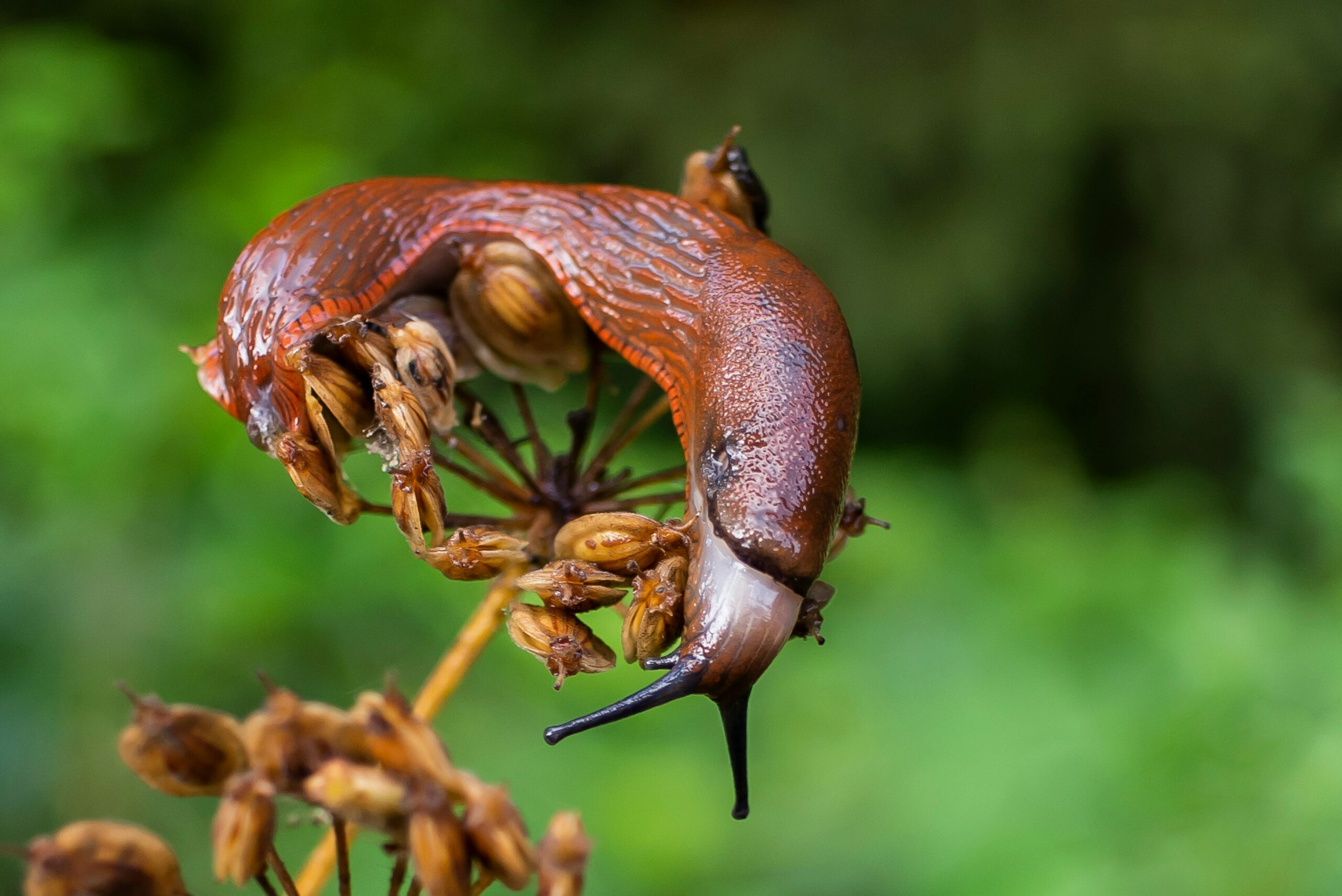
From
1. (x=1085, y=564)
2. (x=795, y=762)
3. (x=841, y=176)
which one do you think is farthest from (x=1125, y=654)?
(x=841, y=176)

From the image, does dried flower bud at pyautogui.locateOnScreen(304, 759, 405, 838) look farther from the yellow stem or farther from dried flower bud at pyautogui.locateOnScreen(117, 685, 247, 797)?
the yellow stem

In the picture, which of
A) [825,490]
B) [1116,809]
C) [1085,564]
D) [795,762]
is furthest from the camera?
[1085,564]

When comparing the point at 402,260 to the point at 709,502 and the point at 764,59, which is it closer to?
the point at 709,502

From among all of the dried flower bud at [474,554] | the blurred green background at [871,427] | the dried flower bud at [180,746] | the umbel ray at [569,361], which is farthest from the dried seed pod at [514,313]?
the blurred green background at [871,427]

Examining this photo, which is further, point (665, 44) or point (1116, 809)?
point (665, 44)

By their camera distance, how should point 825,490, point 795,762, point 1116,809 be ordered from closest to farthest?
1. point 825,490
2. point 1116,809
3. point 795,762

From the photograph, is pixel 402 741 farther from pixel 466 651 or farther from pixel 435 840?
pixel 466 651
